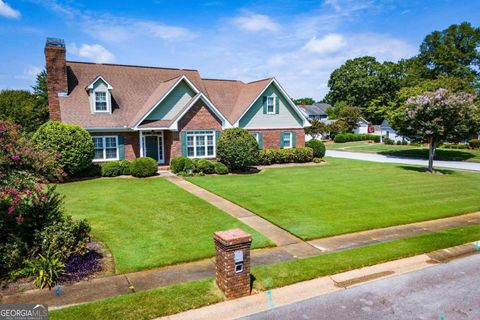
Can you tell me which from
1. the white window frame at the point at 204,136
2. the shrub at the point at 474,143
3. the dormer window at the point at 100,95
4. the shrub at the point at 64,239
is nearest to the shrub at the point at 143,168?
the white window frame at the point at 204,136

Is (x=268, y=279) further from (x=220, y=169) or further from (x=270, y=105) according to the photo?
(x=270, y=105)

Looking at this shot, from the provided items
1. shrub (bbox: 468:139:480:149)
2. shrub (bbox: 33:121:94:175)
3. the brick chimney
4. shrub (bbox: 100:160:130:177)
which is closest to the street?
shrub (bbox: 33:121:94:175)

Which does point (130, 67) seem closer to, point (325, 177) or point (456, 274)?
point (325, 177)

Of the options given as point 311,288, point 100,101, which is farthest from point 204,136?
point 311,288

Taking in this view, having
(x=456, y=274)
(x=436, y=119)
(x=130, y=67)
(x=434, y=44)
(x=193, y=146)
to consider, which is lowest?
(x=456, y=274)

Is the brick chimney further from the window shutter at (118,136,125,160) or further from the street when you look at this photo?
the street

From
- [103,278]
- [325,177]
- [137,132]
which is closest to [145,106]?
[137,132]
